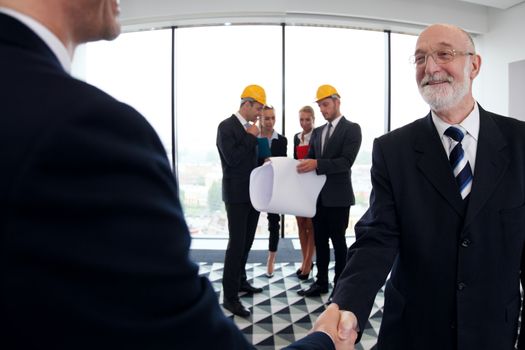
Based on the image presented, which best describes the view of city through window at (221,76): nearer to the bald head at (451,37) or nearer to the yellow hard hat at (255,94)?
the yellow hard hat at (255,94)

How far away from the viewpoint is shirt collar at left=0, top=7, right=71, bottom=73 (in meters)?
0.44

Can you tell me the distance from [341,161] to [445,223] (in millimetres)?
2004

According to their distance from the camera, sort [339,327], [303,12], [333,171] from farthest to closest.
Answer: [303,12]
[333,171]
[339,327]

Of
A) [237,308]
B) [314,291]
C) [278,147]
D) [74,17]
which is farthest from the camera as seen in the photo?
[278,147]

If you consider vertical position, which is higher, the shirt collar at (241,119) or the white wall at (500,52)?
the white wall at (500,52)

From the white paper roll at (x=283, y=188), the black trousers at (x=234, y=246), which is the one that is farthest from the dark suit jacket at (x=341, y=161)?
the black trousers at (x=234, y=246)

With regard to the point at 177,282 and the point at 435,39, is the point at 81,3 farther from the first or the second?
the point at 435,39

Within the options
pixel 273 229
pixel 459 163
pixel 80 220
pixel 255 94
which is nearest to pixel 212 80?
pixel 255 94

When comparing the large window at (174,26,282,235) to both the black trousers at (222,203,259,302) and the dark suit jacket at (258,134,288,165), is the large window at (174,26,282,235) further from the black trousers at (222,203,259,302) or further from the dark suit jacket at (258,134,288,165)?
the black trousers at (222,203,259,302)

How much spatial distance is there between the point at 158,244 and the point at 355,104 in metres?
Answer: 5.35

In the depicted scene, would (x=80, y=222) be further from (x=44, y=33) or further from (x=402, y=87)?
(x=402, y=87)

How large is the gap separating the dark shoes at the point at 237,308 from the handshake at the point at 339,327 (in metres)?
2.09

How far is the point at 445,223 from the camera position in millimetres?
1204

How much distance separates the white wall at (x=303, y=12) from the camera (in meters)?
4.96
